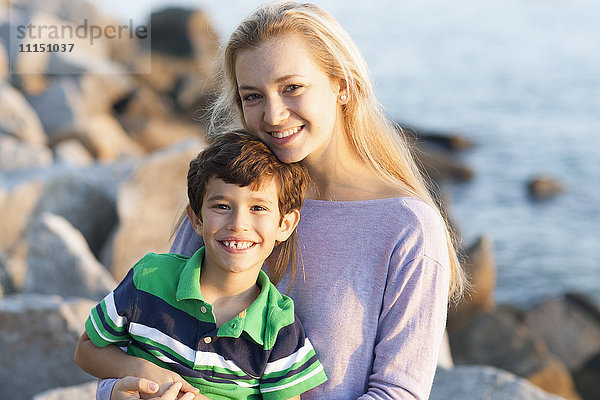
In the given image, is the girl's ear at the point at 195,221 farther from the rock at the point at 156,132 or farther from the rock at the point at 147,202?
the rock at the point at 156,132

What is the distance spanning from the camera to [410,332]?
2.19 meters

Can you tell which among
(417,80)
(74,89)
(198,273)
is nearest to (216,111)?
(198,273)

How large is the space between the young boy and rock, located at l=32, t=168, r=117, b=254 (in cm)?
328

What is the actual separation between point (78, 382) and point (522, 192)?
946 centimetres

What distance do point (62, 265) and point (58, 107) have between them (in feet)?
17.1

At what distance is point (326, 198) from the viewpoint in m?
2.45

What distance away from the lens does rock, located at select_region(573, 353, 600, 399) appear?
644cm

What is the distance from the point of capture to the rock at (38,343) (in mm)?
3652

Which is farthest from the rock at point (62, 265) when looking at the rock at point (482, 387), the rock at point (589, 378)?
the rock at point (589, 378)

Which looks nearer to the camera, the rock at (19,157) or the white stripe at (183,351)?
the white stripe at (183,351)

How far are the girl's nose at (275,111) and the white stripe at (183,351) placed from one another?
0.69 meters

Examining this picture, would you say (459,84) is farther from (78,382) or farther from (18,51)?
(78,382)

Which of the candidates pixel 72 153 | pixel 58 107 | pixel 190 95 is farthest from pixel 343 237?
pixel 190 95

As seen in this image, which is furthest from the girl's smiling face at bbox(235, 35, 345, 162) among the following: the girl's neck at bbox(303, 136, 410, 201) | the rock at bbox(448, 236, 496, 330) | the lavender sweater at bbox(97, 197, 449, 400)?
the rock at bbox(448, 236, 496, 330)
